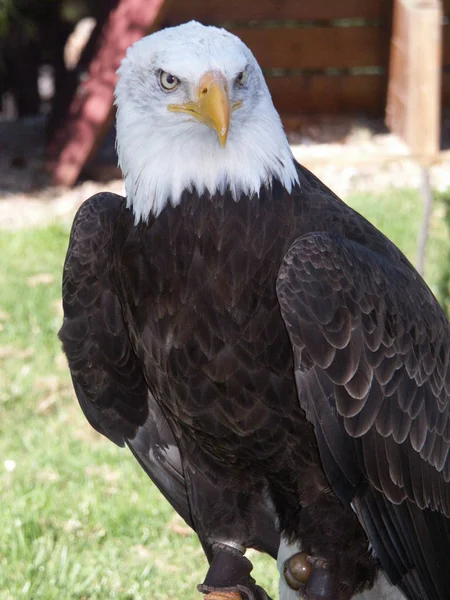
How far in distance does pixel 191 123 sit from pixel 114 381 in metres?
1.07

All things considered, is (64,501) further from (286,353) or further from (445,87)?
(445,87)

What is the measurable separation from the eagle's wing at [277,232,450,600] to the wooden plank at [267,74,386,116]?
22.9 feet

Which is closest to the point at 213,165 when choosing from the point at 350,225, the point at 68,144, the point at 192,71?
the point at 192,71

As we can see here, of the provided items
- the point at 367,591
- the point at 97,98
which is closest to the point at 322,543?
the point at 367,591

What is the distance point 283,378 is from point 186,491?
2.83 ft

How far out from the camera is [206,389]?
11.0ft

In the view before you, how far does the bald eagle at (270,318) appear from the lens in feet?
10.4

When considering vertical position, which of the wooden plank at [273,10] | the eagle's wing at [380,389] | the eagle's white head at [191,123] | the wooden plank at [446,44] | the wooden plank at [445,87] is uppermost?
the eagle's white head at [191,123]

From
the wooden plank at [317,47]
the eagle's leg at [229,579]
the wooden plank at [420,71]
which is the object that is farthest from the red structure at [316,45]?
the eagle's leg at [229,579]

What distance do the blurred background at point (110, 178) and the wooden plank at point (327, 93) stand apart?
0.05ft

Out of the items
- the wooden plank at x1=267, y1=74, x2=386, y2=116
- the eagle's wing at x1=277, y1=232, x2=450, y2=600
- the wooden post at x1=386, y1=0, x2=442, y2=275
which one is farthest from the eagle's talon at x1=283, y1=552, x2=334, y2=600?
the wooden plank at x1=267, y1=74, x2=386, y2=116

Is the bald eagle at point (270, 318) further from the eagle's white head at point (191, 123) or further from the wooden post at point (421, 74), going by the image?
the wooden post at point (421, 74)

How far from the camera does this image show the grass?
14.2 ft

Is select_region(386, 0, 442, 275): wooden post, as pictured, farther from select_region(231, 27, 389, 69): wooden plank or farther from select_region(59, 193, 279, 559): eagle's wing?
select_region(59, 193, 279, 559): eagle's wing
